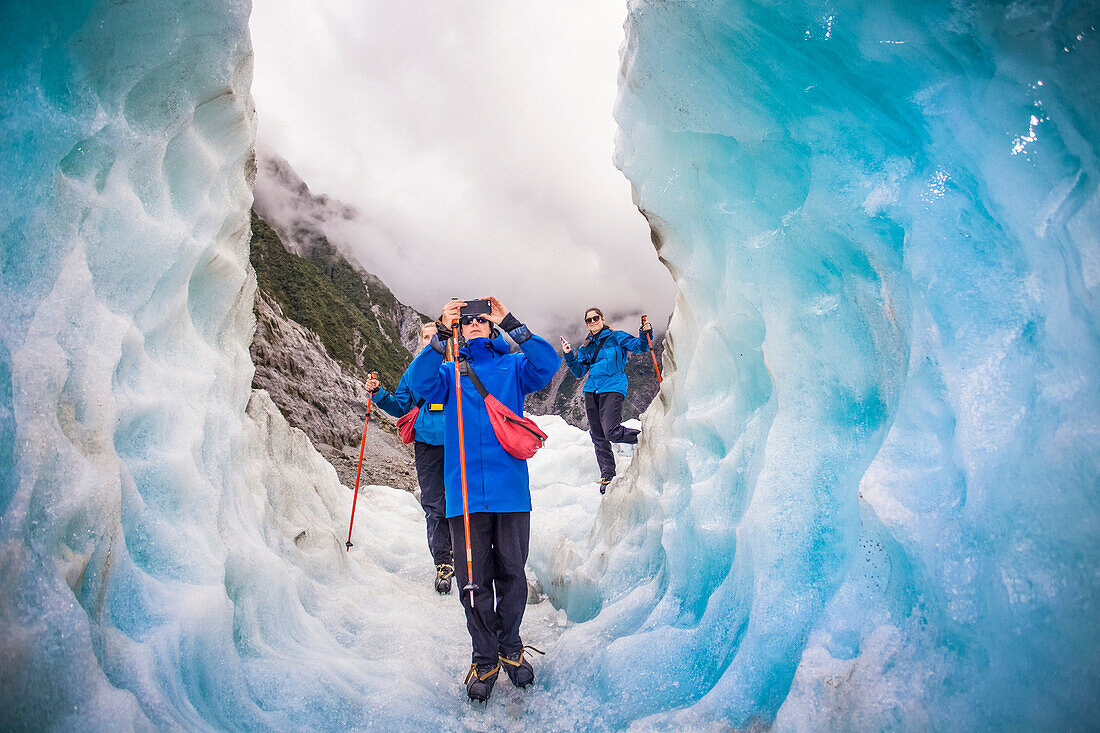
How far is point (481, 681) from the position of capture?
10.9ft

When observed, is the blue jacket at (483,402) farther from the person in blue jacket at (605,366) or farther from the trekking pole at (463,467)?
the person in blue jacket at (605,366)

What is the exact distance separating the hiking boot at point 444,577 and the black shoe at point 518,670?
212 cm

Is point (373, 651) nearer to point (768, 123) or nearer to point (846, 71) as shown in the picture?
point (768, 123)

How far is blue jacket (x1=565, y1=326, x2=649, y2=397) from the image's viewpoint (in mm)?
6840

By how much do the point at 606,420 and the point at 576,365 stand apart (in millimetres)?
801

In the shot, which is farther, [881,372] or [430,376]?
[430,376]

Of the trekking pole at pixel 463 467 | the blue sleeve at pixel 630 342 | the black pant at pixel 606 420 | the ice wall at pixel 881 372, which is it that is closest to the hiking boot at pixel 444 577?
the ice wall at pixel 881 372

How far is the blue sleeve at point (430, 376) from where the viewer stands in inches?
149

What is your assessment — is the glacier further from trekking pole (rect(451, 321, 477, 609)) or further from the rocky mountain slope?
the rocky mountain slope

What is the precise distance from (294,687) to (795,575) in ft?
9.49

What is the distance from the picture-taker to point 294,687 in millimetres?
3119

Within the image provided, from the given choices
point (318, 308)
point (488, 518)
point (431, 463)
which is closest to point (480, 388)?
point (488, 518)

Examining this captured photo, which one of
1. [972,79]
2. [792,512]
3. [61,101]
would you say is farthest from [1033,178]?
[61,101]

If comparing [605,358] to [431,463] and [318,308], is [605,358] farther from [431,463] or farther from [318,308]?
[318,308]
